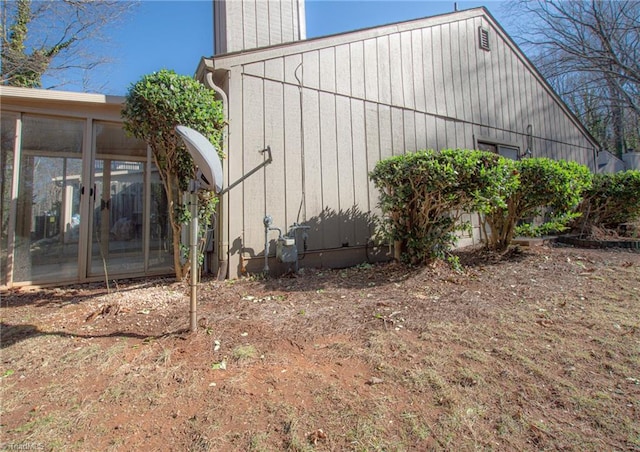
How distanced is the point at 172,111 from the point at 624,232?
9456 millimetres

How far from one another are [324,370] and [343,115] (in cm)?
441

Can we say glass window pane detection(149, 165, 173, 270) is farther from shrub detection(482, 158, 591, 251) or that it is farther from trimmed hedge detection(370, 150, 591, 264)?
shrub detection(482, 158, 591, 251)

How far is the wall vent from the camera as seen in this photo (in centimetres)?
767

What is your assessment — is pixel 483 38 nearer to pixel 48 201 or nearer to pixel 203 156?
pixel 203 156

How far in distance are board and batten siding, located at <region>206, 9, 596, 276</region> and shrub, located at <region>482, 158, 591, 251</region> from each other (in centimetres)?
141

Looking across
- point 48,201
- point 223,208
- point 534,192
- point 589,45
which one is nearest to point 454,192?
point 534,192

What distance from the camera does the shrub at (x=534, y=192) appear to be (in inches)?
193

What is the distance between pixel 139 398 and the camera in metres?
1.77

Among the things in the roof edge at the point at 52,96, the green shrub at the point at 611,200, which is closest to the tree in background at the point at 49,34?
the roof edge at the point at 52,96

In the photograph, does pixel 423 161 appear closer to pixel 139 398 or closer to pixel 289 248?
pixel 289 248

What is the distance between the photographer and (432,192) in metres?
4.07

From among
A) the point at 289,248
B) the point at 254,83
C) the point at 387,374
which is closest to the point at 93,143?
the point at 254,83

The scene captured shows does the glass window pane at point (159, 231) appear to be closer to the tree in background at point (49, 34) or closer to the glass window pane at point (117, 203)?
the glass window pane at point (117, 203)

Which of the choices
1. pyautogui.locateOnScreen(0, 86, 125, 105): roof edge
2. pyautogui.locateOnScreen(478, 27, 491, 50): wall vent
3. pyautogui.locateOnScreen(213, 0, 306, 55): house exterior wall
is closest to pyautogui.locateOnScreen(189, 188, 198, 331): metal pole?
pyautogui.locateOnScreen(0, 86, 125, 105): roof edge
